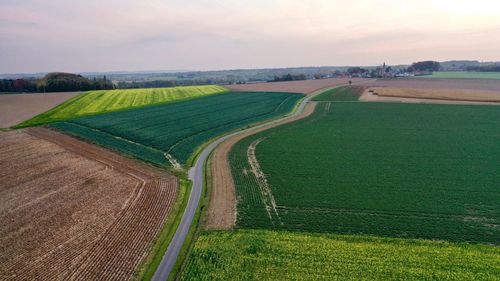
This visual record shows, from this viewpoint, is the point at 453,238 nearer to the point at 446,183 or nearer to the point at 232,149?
the point at 446,183

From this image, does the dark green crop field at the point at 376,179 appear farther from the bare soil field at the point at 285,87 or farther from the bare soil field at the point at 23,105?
the bare soil field at the point at 285,87

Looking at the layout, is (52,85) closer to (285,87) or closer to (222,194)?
(285,87)

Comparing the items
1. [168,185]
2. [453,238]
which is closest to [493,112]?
[453,238]

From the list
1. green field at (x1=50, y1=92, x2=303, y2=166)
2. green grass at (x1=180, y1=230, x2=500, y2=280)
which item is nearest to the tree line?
green field at (x1=50, y1=92, x2=303, y2=166)

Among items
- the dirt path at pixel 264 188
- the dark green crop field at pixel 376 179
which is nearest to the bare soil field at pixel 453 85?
the dark green crop field at pixel 376 179

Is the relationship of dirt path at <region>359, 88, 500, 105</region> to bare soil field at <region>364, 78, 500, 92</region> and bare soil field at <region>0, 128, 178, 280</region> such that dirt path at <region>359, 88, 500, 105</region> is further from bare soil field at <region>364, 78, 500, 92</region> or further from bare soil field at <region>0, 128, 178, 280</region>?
bare soil field at <region>0, 128, 178, 280</region>
